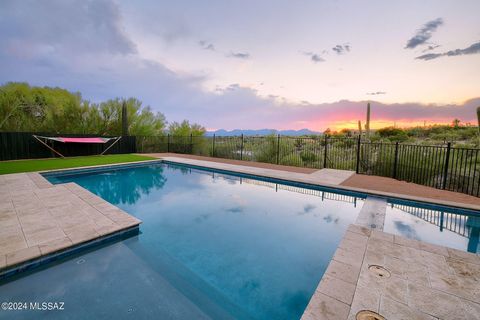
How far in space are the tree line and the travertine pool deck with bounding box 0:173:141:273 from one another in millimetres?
10454

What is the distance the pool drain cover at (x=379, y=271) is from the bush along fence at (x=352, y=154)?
4.72 metres

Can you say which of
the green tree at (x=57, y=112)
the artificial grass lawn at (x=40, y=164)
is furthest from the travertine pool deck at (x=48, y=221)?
the green tree at (x=57, y=112)

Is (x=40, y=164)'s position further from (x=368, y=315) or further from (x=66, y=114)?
(x=368, y=315)

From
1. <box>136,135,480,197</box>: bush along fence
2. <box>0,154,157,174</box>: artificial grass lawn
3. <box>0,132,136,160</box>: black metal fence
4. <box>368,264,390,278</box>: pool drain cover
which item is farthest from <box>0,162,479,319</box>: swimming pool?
<box>0,132,136,160</box>: black metal fence

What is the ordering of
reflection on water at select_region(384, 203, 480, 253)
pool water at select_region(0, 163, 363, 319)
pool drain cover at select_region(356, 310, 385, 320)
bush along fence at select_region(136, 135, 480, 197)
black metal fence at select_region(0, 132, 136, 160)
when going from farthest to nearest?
1. black metal fence at select_region(0, 132, 136, 160)
2. bush along fence at select_region(136, 135, 480, 197)
3. reflection on water at select_region(384, 203, 480, 253)
4. pool water at select_region(0, 163, 363, 319)
5. pool drain cover at select_region(356, 310, 385, 320)

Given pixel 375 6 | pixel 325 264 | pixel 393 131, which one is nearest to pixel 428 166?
pixel 375 6

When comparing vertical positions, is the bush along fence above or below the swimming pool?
above

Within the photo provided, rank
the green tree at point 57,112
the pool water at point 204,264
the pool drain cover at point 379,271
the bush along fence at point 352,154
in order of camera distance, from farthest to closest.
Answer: the green tree at point 57,112, the bush along fence at point 352,154, the pool drain cover at point 379,271, the pool water at point 204,264

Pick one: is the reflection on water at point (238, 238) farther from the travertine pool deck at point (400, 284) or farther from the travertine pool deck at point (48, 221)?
the travertine pool deck at point (48, 221)

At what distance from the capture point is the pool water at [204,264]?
2.01 m

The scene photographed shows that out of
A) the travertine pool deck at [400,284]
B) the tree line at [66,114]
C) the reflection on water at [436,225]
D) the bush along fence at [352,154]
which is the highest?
the tree line at [66,114]

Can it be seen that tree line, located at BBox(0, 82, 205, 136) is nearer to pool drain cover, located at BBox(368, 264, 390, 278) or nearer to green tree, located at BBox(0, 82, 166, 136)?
green tree, located at BBox(0, 82, 166, 136)

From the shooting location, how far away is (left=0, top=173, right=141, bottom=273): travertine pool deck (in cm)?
252

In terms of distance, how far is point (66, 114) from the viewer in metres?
13.5
